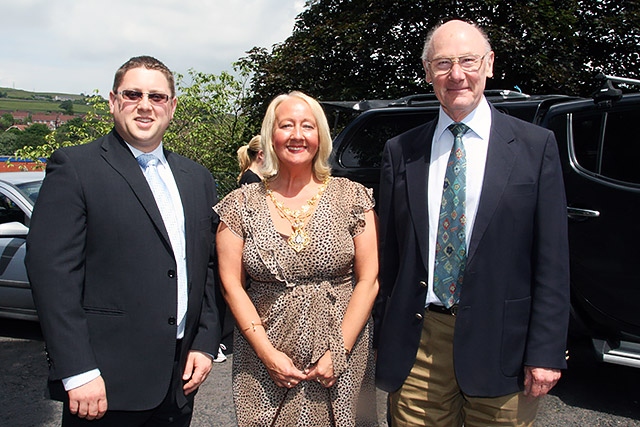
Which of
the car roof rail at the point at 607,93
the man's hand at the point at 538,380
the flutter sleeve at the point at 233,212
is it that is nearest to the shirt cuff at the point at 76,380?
the flutter sleeve at the point at 233,212

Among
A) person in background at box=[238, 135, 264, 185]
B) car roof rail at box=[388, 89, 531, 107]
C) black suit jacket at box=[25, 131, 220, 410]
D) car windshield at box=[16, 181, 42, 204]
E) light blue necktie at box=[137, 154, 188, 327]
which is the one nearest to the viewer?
black suit jacket at box=[25, 131, 220, 410]

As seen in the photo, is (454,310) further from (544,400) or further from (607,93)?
(544,400)

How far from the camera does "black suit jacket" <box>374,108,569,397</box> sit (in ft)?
6.74

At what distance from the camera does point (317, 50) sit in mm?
10953

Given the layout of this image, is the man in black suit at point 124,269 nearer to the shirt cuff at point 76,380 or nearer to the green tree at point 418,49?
the shirt cuff at point 76,380

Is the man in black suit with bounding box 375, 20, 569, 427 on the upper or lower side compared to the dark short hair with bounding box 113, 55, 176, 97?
lower

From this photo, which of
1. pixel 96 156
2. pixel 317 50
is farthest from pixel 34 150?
pixel 96 156

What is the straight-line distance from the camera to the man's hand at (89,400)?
1.92m

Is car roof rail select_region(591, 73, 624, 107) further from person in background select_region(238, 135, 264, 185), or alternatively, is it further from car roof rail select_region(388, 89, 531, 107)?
person in background select_region(238, 135, 264, 185)

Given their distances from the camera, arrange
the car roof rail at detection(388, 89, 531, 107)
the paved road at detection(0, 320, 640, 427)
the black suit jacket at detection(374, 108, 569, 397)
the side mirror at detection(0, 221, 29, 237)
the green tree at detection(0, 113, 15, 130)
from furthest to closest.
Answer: the green tree at detection(0, 113, 15, 130) < the side mirror at detection(0, 221, 29, 237) < the car roof rail at detection(388, 89, 531, 107) < the paved road at detection(0, 320, 640, 427) < the black suit jacket at detection(374, 108, 569, 397)

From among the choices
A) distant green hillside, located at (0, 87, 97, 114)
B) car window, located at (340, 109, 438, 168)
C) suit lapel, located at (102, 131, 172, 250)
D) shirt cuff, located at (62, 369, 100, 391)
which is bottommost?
shirt cuff, located at (62, 369, 100, 391)

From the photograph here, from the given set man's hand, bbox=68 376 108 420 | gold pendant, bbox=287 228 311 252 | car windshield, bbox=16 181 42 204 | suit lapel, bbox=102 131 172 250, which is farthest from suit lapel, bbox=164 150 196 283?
car windshield, bbox=16 181 42 204

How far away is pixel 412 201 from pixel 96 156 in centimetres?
122

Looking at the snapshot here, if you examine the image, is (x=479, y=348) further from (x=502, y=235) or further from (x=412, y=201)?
(x=412, y=201)
